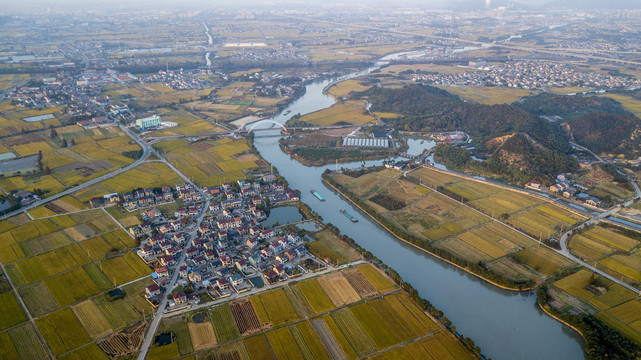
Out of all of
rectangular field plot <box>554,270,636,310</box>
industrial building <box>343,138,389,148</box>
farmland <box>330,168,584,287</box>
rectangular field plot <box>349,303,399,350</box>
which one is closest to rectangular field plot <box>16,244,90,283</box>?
rectangular field plot <box>349,303,399,350</box>

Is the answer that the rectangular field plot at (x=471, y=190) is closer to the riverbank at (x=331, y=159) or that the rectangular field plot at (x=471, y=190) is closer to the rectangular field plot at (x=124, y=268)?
the riverbank at (x=331, y=159)

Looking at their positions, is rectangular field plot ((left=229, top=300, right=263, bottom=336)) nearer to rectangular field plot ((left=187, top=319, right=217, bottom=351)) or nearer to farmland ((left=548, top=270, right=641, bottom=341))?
rectangular field plot ((left=187, top=319, right=217, bottom=351))

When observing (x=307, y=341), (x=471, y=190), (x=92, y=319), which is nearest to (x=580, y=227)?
(x=471, y=190)

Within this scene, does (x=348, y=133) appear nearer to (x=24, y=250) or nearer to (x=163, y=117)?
(x=163, y=117)

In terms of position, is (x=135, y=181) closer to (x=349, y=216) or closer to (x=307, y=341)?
(x=349, y=216)

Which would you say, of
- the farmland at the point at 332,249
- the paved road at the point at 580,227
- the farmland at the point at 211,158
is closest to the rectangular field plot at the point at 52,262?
the farmland at the point at 211,158
